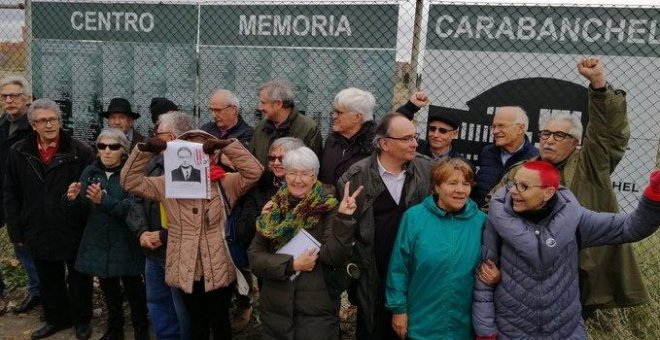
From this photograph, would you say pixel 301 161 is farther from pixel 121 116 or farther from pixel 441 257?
pixel 121 116

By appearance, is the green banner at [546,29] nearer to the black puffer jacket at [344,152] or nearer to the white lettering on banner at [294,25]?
the white lettering on banner at [294,25]

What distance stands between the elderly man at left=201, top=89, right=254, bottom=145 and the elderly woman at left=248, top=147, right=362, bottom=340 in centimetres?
133

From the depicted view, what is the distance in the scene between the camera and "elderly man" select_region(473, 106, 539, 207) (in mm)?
3125

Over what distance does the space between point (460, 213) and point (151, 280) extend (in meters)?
2.08

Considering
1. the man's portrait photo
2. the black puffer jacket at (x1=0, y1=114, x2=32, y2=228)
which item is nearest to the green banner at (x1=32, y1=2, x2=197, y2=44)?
the black puffer jacket at (x1=0, y1=114, x2=32, y2=228)

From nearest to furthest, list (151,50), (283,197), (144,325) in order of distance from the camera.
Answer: (283,197) → (144,325) → (151,50)

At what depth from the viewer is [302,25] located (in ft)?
14.0

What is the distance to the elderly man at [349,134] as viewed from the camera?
3.24 m

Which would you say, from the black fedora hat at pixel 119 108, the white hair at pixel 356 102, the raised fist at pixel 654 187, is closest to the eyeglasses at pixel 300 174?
the white hair at pixel 356 102

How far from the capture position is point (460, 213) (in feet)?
8.41

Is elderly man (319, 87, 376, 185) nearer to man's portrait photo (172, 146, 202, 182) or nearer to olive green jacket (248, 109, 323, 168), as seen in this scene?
olive green jacket (248, 109, 323, 168)

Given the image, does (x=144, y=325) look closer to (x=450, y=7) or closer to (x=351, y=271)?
(x=351, y=271)

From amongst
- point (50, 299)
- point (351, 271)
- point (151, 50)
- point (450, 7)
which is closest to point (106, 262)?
point (50, 299)

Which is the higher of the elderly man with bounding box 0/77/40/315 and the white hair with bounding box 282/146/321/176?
the elderly man with bounding box 0/77/40/315
